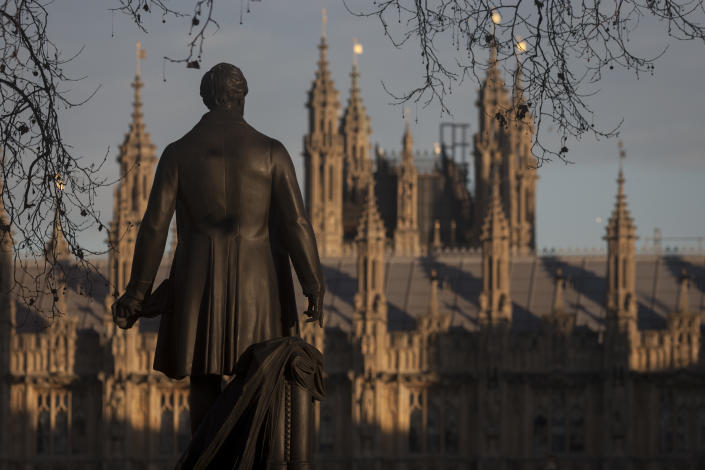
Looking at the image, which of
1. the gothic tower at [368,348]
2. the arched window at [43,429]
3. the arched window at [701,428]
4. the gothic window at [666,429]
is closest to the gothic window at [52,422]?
the arched window at [43,429]

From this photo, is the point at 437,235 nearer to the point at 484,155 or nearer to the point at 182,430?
the point at 484,155

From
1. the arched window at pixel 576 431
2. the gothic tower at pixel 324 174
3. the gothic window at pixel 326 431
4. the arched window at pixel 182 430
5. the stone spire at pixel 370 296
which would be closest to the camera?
the arched window at pixel 576 431

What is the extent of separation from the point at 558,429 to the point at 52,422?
16.1 meters

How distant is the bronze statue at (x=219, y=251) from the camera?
16844 millimetres

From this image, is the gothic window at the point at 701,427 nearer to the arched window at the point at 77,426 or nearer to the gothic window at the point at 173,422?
the gothic window at the point at 173,422

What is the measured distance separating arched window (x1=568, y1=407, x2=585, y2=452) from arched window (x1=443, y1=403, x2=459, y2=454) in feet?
11.7

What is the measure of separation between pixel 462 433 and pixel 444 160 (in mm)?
32163

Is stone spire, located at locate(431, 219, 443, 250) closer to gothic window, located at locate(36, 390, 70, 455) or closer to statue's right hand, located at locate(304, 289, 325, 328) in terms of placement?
gothic window, located at locate(36, 390, 70, 455)

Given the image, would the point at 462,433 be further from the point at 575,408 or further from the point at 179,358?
the point at 179,358

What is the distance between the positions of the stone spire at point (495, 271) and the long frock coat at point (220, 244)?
54319 millimetres

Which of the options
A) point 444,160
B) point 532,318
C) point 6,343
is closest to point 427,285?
point 532,318

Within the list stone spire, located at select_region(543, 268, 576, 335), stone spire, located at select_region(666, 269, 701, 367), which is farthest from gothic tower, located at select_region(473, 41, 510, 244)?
stone spire, located at select_region(666, 269, 701, 367)

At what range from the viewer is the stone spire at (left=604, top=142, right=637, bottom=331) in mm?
70125

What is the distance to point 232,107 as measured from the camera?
17.3m
